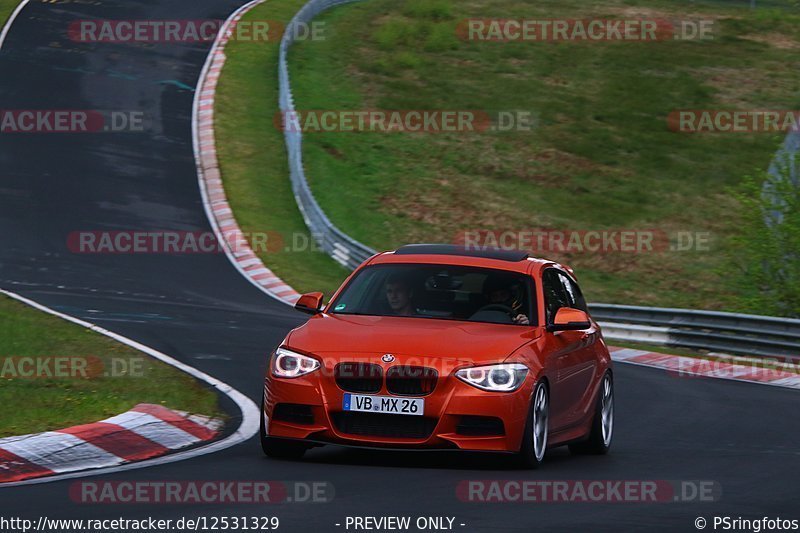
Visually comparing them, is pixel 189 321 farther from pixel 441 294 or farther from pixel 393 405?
pixel 393 405

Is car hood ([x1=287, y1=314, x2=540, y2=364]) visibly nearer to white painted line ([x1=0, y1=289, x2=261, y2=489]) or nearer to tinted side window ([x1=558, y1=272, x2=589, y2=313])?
white painted line ([x1=0, y1=289, x2=261, y2=489])

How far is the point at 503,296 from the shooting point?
10.2 metres

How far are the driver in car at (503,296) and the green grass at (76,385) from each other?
106 inches

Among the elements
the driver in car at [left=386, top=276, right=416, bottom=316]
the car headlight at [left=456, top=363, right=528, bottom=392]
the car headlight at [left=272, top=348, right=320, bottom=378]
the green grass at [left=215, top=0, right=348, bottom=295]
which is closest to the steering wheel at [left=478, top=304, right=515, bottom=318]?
the driver in car at [left=386, top=276, right=416, bottom=316]

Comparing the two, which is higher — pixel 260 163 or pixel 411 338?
pixel 411 338

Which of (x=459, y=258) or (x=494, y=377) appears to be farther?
(x=459, y=258)

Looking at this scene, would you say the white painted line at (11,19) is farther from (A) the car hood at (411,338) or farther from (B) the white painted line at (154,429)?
(A) the car hood at (411,338)

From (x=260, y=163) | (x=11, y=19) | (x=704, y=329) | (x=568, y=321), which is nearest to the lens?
(x=568, y=321)

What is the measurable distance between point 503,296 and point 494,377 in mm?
1230

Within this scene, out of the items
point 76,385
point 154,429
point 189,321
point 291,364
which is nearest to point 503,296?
point 291,364

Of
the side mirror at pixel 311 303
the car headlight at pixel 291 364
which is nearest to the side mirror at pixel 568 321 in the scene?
the side mirror at pixel 311 303

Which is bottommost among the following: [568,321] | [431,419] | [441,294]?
[431,419]

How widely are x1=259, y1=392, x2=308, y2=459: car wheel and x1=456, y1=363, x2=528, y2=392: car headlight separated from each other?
1.18 meters

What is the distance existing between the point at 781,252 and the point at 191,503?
1643 centimetres
